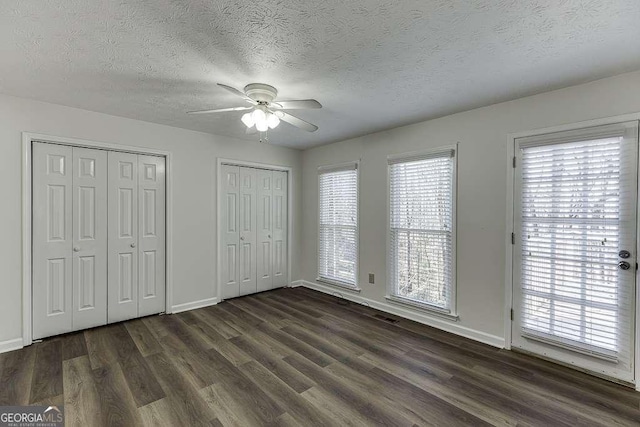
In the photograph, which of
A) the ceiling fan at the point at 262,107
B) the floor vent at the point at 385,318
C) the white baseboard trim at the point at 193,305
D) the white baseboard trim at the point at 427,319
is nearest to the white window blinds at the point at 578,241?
the white baseboard trim at the point at 427,319

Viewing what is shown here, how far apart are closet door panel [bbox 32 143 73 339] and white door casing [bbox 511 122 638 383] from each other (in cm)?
453

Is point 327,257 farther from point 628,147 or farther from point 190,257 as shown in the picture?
point 628,147

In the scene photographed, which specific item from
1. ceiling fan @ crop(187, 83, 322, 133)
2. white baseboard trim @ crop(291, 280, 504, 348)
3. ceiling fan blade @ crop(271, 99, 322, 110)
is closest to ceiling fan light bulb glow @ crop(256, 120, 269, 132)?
ceiling fan @ crop(187, 83, 322, 133)

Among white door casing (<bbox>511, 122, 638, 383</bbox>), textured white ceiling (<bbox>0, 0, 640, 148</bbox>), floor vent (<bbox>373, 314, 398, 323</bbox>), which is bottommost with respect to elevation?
floor vent (<bbox>373, 314, 398, 323</bbox>)

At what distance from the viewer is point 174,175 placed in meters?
3.77

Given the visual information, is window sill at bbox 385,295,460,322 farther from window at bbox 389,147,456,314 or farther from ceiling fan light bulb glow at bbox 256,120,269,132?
ceiling fan light bulb glow at bbox 256,120,269,132

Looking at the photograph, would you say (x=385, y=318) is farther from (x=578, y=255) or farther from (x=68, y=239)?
(x=68, y=239)

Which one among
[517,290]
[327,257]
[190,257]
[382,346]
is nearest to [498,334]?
[517,290]

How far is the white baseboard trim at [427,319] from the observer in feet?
9.72

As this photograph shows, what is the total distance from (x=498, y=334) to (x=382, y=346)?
115cm

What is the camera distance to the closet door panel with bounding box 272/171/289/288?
4.89 metres

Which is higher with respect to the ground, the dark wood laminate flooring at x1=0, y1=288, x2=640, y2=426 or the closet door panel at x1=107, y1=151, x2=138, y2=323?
the closet door panel at x1=107, y1=151, x2=138, y2=323

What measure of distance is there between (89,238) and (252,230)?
6.61 ft

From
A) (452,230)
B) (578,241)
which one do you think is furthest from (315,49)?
(578,241)
